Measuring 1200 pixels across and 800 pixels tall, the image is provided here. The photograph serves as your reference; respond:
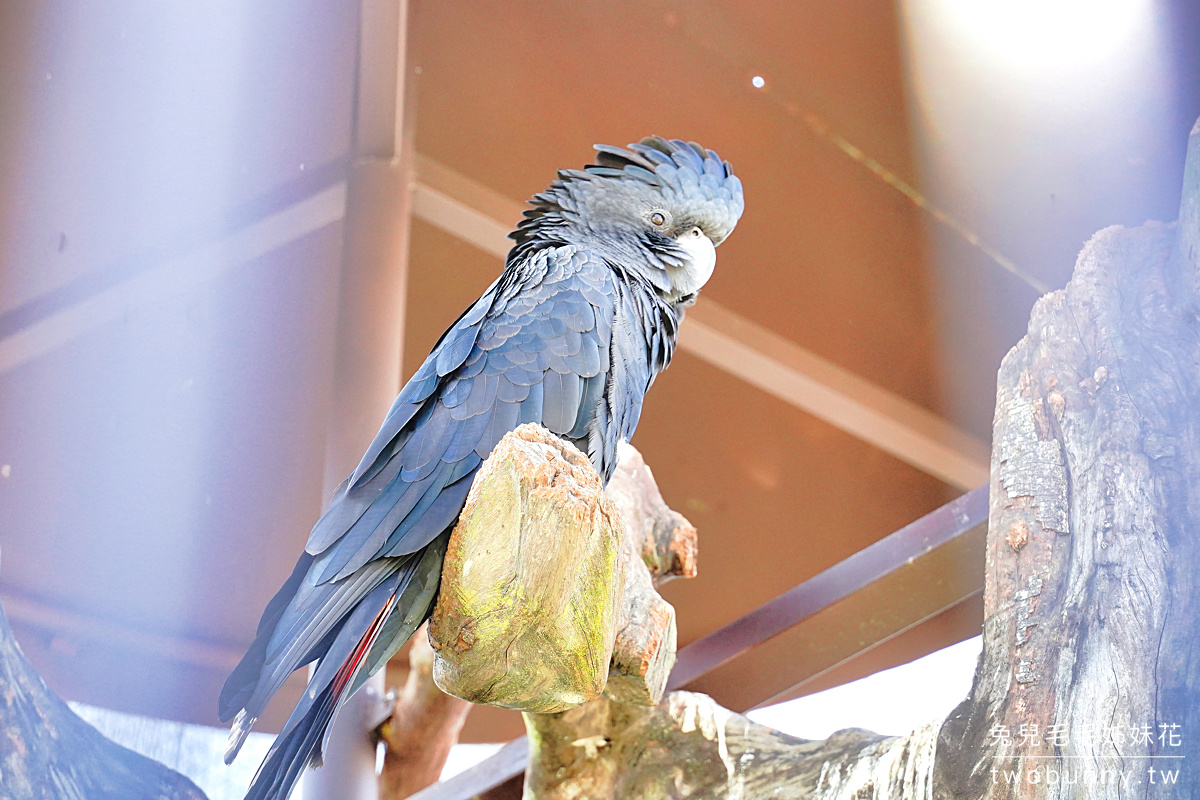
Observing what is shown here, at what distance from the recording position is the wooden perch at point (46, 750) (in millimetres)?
1334

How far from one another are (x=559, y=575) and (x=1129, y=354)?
979 millimetres

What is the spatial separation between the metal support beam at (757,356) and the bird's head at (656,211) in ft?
2.71

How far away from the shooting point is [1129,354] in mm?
1439

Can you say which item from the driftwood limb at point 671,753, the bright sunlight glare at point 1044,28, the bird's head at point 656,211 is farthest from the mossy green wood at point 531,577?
the bright sunlight glare at point 1044,28

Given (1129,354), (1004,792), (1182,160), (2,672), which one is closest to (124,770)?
(2,672)

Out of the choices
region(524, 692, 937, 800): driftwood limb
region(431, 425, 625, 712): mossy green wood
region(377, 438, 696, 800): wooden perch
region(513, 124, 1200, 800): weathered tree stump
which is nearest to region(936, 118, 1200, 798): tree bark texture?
region(513, 124, 1200, 800): weathered tree stump

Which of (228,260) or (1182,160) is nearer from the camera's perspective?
(1182,160)

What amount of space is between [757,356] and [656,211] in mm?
1153

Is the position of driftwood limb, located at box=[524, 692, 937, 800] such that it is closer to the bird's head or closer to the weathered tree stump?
the weathered tree stump

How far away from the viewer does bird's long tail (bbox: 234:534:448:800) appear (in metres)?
1.08

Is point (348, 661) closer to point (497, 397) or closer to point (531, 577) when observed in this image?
point (531, 577)

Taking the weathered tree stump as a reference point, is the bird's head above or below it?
above

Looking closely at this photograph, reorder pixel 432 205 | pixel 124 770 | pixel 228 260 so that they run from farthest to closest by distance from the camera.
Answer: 1. pixel 432 205
2. pixel 228 260
3. pixel 124 770

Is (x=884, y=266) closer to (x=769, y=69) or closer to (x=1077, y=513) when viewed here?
(x=769, y=69)
